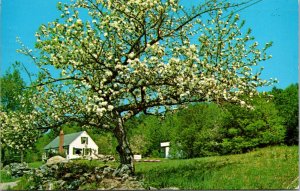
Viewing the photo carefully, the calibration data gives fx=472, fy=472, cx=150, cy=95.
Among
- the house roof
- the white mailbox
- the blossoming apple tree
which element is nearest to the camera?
the blossoming apple tree

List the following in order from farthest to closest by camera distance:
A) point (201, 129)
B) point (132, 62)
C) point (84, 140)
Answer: point (201, 129) → point (84, 140) → point (132, 62)

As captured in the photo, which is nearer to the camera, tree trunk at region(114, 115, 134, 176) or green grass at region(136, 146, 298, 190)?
green grass at region(136, 146, 298, 190)

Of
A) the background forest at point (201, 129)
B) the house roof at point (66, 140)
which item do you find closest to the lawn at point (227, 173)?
the background forest at point (201, 129)

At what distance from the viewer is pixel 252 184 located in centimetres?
955

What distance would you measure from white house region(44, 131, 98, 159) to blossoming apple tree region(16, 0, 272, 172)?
91cm

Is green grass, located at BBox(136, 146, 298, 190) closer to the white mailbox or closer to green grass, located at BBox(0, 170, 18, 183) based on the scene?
the white mailbox

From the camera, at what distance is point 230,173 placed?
35.6 ft

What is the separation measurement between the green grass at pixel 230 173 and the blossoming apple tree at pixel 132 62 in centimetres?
105

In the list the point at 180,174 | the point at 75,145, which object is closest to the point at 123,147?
the point at 180,174

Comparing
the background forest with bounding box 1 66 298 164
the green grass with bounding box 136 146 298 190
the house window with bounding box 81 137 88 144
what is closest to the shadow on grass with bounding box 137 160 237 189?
the green grass with bounding box 136 146 298 190

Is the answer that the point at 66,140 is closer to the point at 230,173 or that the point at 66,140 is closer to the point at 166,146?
the point at 166,146

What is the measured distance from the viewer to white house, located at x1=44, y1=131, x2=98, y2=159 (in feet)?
41.2

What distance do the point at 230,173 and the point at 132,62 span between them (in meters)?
3.63

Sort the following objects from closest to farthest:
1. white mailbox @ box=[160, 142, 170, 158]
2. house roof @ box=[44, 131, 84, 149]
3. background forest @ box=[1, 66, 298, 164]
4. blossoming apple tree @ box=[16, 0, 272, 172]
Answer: blossoming apple tree @ box=[16, 0, 272, 172] → background forest @ box=[1, 66, 298, 164] → house roof @ box=[44, 131, 84, 149] → white mailbox @ box=[160, 142, 170, 158]
